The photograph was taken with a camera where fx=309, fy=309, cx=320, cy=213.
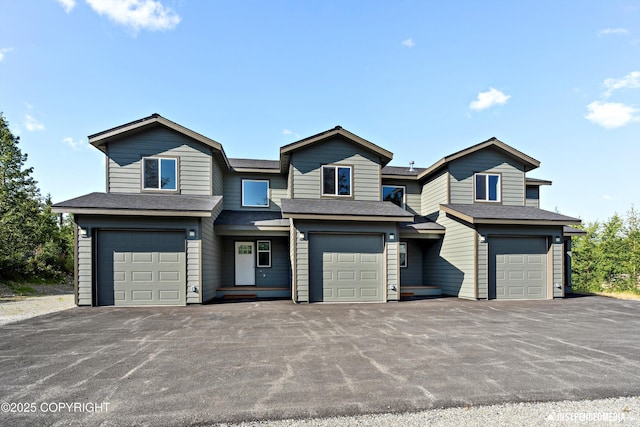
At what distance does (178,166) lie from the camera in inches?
474

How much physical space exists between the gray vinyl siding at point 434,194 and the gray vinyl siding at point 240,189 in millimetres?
7019

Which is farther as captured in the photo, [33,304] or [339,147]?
[339,147]

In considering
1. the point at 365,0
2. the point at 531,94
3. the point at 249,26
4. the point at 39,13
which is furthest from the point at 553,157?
the point at 39,13

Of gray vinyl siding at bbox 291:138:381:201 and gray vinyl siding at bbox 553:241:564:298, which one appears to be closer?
gray vinyl siding at bbox 553:241:564:298

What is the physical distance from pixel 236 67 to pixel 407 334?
38.8 feet

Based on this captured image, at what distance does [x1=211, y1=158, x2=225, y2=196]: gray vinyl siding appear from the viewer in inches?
496

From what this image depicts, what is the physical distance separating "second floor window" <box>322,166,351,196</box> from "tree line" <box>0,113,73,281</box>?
54.2 ft

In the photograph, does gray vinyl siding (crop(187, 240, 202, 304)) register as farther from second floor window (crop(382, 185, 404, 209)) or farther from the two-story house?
second floor window (crop(382, 185, 404, 209))

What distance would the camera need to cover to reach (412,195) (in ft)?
52.0

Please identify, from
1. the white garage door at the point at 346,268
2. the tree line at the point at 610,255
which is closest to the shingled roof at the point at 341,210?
the white garage door at the point at 346,268

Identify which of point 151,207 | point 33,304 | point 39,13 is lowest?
point 33,304

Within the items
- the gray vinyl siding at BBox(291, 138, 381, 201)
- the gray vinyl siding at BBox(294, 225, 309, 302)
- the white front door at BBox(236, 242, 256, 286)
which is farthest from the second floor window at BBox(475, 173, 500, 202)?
the white front door at BBox(236, 242, 256, 286)

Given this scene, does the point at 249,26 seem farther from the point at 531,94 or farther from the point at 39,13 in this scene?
the point at 531,94

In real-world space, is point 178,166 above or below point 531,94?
below
